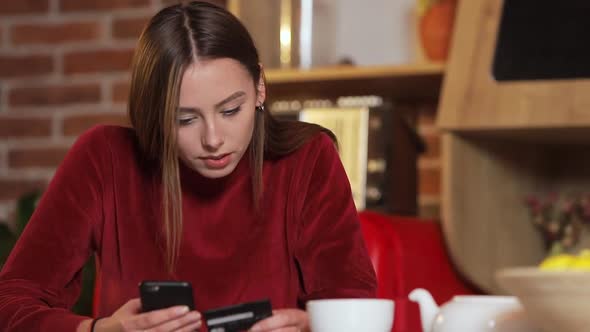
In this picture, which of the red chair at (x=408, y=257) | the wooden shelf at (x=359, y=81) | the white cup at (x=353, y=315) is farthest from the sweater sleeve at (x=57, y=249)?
the wooden shelf at (x=359, y=81)

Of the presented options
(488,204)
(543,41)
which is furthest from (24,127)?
(543,41)

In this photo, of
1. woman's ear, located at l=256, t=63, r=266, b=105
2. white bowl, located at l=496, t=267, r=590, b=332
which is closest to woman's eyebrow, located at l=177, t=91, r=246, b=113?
woman's ear, located at l=256, t=63, r=266, b=105

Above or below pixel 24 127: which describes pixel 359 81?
above

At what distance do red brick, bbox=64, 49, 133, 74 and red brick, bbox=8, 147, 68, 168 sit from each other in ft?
0.75

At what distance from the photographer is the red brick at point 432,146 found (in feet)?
7.91

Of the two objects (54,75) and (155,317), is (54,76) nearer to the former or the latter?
(54,75)

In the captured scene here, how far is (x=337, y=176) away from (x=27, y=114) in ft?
4.99

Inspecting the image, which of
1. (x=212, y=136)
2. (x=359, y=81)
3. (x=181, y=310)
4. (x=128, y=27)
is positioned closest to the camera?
(x=181, y=310)

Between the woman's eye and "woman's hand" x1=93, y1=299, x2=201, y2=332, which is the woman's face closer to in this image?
the woman's eye

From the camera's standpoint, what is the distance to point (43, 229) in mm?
1431

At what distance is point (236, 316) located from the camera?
107 centimetres

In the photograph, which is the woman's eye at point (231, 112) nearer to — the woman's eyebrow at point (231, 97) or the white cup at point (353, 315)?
the woman's eyebrow at point (231, 97)

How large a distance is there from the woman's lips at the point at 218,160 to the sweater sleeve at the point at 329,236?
207 millimetres

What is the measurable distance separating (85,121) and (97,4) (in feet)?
1.08
